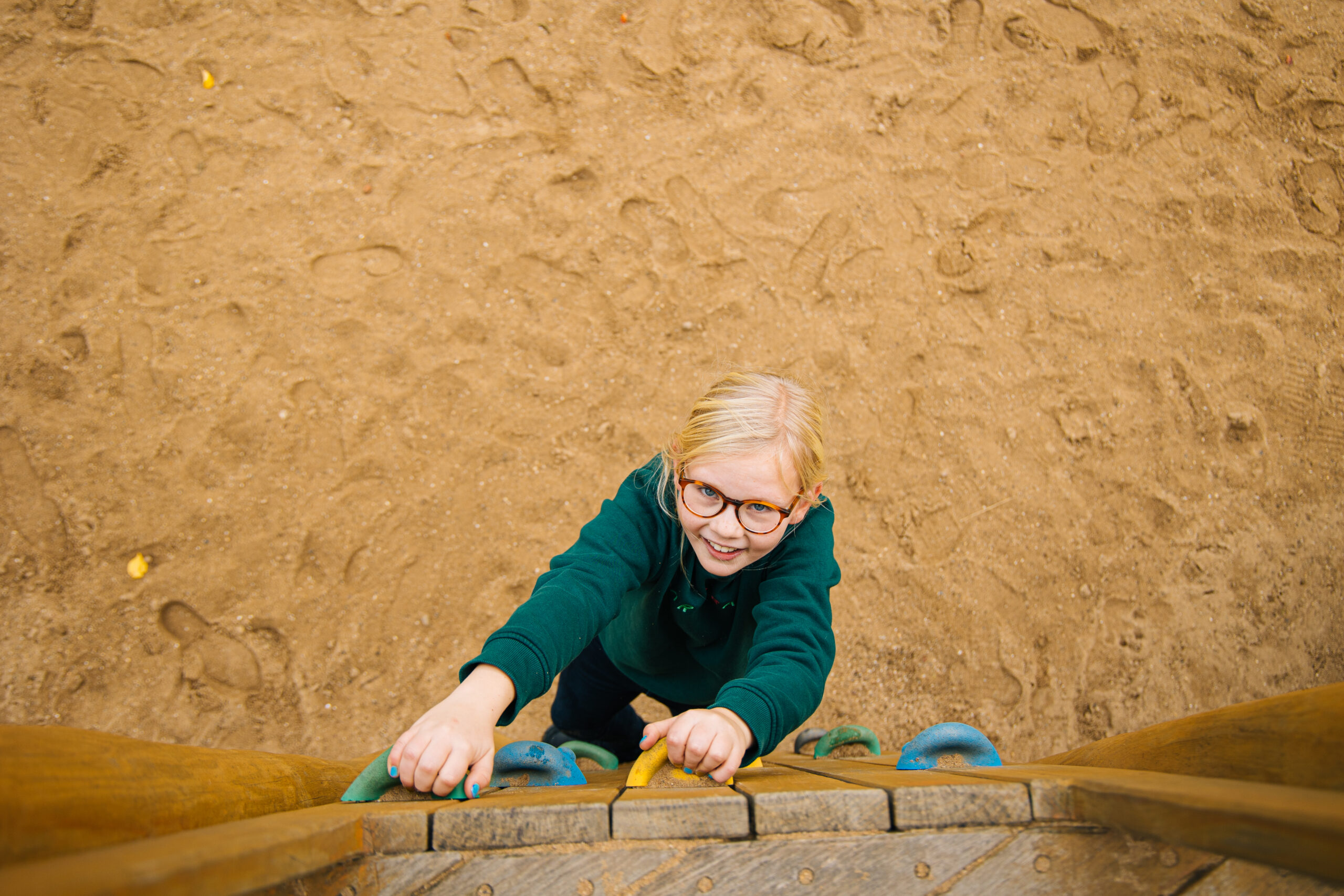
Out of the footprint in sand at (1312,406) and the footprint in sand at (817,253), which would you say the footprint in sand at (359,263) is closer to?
the footprint in sand at (817,253)

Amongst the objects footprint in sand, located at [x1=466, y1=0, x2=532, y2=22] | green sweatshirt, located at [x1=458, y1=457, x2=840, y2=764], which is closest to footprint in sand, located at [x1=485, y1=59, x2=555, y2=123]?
footprint in sand, located at [x1=466, y1=0, x2=532, y2=22]

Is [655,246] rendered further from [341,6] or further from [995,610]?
[995,610]

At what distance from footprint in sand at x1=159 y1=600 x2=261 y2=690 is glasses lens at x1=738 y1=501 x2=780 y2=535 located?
6.57 ft

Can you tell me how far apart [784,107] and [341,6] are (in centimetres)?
188

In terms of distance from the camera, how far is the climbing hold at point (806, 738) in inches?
79.7

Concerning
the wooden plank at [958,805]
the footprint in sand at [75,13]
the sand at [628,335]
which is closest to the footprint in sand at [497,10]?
the sand at [628,335]

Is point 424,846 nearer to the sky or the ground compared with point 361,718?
nearer to the sky

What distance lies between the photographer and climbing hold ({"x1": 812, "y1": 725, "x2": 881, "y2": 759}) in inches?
63.5

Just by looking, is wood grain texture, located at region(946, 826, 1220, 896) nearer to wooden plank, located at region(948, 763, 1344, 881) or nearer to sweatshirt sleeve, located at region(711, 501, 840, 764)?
wooden plank, located at region(948, 763, 1344, 881)

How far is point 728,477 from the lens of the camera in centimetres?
126

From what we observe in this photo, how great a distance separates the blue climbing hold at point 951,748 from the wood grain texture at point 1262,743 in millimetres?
211

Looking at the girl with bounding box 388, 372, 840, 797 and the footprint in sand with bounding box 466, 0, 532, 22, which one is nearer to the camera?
the girl with bounding box 388, 372, 840, 797

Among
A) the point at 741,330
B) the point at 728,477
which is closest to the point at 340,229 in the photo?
the point at 741,330

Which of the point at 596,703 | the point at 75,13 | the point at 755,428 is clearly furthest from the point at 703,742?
the point at 75,13
